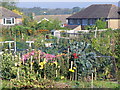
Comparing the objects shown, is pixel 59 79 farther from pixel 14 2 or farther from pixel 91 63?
pixel 14 2

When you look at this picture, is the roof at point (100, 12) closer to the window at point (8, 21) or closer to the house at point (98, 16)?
the house at point (98, 16)

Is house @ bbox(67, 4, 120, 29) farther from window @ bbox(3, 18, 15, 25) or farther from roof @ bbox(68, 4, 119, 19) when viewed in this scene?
window @ bbox(3, 18, 15, 25)

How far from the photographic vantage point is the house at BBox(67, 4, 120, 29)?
30.8 m

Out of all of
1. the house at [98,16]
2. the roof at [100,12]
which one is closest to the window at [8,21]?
the house at [98,16]

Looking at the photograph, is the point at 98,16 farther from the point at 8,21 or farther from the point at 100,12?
the point at 8,21

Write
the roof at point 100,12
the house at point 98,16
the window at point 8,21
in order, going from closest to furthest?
the window at point 8,21 → the house at point 98,16 → the roof at point 100,12

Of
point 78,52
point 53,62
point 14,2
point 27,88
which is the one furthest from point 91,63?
point 14,2

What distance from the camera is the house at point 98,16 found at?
1211 inches

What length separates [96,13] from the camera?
31.8 meters

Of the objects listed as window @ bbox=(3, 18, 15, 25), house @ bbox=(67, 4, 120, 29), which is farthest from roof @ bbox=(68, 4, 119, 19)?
window @ bbox=(3, 18, 15, 25)

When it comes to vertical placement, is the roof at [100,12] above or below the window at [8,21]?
above

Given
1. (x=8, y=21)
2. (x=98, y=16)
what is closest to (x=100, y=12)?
(x=98, y=16)

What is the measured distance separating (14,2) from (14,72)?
33959 mm

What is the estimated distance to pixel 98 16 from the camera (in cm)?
3127
